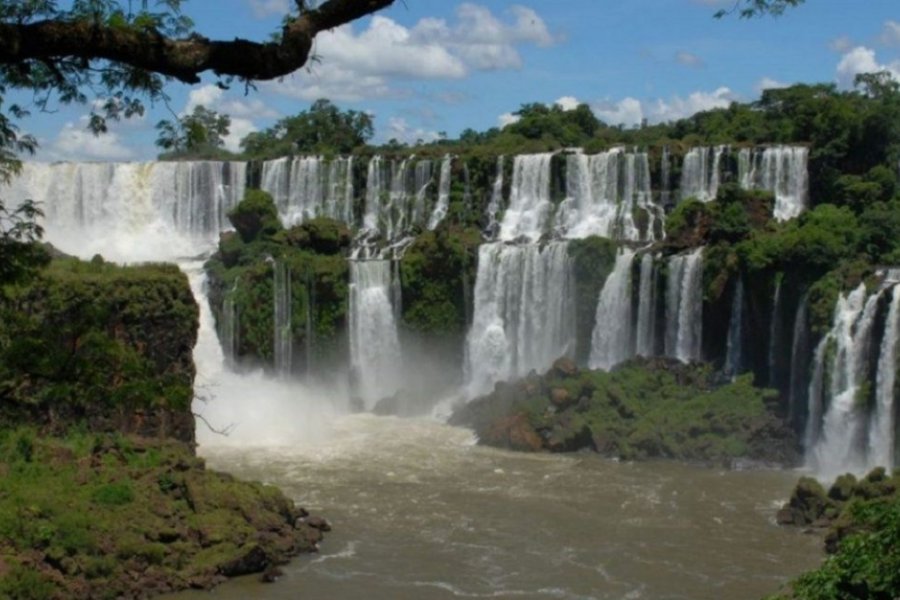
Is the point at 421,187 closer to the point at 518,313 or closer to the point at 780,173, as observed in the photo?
the point at 518,313

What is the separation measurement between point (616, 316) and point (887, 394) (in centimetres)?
863

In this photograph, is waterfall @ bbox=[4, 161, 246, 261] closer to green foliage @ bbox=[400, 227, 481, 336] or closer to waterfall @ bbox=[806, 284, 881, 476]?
green foliage @ bbox=[400, 227, 481, 336]

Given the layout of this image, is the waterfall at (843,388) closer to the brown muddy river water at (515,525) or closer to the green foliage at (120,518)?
the brown muddy river water at (515,525)

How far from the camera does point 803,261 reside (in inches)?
1211

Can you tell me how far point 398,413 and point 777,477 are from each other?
11.2 metres

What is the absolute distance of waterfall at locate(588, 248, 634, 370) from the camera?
34.4 metres

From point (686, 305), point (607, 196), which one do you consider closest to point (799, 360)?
point (686, 305)

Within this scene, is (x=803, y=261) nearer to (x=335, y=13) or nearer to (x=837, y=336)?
(x=837, y=336)

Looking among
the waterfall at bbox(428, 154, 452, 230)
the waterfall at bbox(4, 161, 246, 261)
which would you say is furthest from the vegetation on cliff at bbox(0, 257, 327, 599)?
the waterfall at bbox(4, 161, 246, 261)

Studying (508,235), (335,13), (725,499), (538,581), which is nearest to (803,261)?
(725,499)

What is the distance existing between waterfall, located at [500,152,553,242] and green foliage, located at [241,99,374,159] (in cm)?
1330

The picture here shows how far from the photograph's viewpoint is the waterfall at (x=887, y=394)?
27.4 meters

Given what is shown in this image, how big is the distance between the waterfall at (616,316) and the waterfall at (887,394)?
7953 millimetres

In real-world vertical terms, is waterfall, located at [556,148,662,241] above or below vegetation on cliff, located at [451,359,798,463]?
above
